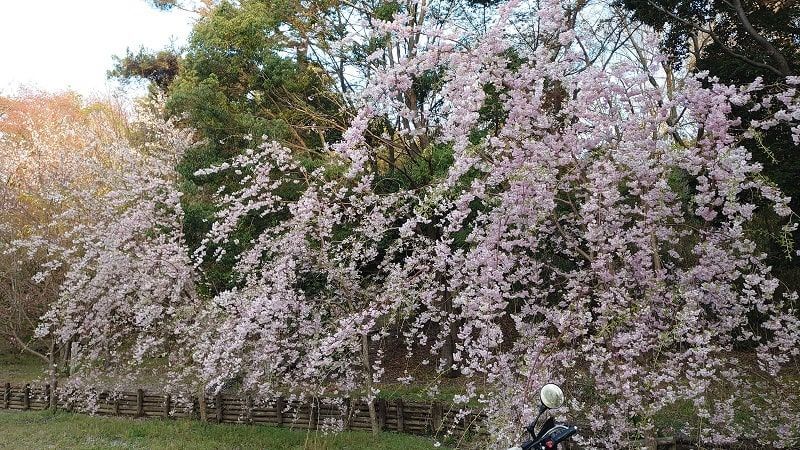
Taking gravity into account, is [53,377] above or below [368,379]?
above

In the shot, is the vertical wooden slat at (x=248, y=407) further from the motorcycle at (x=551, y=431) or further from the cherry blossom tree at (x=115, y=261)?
the motorcycle at (x=551, y=431)

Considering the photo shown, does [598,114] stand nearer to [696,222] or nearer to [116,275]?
[696,222]

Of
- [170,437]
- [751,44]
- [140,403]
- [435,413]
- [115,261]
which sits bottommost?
[170,437]

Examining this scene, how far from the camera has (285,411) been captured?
10523 mm

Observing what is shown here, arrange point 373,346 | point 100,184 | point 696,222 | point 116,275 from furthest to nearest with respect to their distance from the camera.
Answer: point 373,346 → point 100,184 → point 116,275 → point 696,222

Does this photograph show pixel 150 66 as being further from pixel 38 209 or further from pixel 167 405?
pixel 167 405

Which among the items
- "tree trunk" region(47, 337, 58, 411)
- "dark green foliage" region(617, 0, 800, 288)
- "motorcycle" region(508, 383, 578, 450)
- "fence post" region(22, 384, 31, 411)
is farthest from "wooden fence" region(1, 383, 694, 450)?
"motorcycle" region(508, 383, 578, 450)

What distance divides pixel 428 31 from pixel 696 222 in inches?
177

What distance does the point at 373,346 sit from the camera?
15.7 m

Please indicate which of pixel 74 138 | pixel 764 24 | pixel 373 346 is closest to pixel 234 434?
pixel 373 346

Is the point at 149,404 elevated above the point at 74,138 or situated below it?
below

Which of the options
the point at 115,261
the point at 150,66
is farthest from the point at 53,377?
the point at 150,66

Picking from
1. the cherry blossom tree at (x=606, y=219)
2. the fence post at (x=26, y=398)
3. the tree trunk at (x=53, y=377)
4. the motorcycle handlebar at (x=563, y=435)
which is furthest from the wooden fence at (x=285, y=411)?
the motorcycle handlebar at (x=563, y=435)

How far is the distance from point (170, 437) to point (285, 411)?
1878mm
